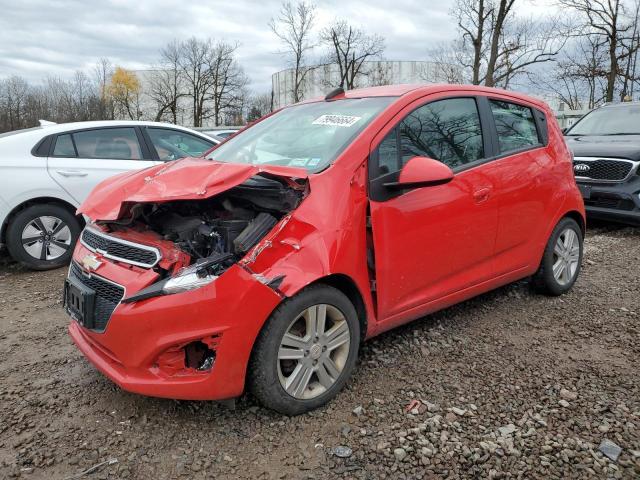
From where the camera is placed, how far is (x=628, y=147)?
6.74 metres

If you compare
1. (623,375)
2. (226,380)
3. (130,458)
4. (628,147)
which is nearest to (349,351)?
(226,380)

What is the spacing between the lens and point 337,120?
3061 mm

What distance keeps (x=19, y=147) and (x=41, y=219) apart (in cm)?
77

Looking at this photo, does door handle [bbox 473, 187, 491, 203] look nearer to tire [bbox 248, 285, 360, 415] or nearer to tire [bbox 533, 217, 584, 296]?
tire [bbox 533, 217, 584, 296]

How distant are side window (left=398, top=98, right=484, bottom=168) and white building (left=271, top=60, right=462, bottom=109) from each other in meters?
29.6

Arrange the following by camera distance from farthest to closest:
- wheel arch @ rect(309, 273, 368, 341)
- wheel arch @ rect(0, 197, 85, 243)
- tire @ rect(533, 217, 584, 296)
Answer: wheel arch @ rect(0, 197, 85, 243)
tire @ rect(533, 217, 584, 296)
wheel arch @ rect(309, 273, 368, 341)

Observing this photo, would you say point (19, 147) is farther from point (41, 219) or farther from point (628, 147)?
point (628, 147)

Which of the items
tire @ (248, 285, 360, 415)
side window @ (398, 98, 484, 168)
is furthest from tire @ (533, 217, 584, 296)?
tire @ (248, 285, 360, 415)

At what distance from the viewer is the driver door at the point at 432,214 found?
2750mm

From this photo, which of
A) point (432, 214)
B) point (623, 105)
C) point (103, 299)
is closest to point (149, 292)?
point (103, 299)

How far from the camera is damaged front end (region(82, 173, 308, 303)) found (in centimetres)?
226

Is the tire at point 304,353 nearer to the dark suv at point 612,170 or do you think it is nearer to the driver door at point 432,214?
the driver door at point 432,214

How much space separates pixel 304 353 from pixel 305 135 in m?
1.39

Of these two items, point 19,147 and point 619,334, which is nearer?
point 619,334
